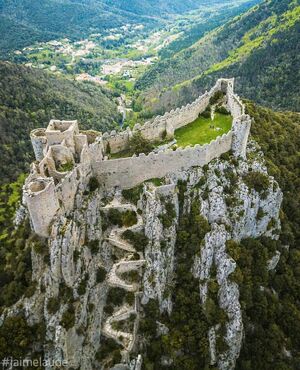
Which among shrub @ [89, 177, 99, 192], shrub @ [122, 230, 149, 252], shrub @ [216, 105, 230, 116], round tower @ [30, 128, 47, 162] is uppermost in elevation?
round tower @ [30, 128, 47, 162]

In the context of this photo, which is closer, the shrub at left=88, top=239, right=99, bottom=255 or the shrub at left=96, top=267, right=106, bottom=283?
the shrub at left=88, top=239, right=99, bottom=255

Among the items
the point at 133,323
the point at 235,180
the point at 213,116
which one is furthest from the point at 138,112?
the point at 133,323

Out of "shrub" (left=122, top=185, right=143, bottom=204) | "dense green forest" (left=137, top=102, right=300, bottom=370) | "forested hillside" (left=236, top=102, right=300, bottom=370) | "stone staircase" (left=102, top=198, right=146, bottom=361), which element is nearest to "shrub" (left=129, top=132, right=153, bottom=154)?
"shrub" (left=122, top=185, right=143, bottom=204)

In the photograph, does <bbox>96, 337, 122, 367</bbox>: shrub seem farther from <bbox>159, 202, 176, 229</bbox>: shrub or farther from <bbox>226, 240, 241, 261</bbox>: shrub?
<bbox>226, 240, 241, 261</bbox>: shrub

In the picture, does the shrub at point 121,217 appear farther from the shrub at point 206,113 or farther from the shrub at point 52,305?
the shrub at point 206,113

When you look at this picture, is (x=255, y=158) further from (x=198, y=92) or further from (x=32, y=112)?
(x=198, y=92)

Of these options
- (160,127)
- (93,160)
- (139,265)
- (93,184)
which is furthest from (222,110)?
(139,265)
